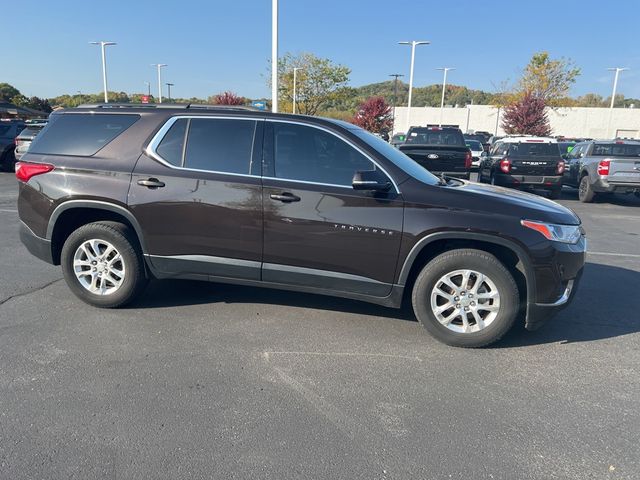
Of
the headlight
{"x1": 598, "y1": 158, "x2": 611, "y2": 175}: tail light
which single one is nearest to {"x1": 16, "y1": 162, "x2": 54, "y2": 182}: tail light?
the headlight

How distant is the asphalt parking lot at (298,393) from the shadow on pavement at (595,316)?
24mm

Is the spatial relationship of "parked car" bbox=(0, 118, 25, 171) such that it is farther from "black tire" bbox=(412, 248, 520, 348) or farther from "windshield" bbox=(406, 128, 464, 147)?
"black tire" bbox=(412, 248, 520, 348)

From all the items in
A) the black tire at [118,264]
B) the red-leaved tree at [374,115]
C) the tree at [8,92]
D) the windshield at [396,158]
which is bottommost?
the black tire at [118,264]

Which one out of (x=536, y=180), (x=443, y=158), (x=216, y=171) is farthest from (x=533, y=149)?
(x=216, y=171)

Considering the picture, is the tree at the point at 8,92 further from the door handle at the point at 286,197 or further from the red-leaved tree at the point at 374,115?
the door handle at the point at 286,197

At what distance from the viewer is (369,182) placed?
146 inches

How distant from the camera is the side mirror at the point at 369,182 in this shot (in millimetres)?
3705

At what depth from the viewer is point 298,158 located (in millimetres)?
4078

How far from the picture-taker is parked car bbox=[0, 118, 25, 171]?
664 inches

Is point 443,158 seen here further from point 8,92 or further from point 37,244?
point 8,92

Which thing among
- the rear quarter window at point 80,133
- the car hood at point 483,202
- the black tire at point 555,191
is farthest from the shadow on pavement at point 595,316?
the black tire at point 555,191

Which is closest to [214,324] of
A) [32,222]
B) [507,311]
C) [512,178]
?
[32,222]

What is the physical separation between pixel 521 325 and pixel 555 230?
43.4 inches

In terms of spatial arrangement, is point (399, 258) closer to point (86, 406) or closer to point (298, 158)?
point (298, 158)
